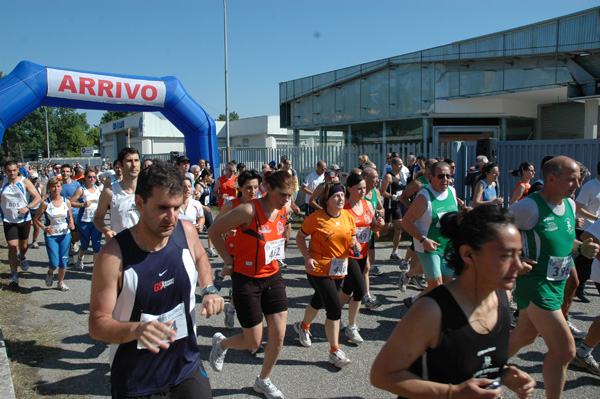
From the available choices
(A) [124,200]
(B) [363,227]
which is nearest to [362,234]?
(B) [363,227]

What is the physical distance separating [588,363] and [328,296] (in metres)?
2.43

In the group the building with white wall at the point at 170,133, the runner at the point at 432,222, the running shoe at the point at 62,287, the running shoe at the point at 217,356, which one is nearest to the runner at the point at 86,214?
the running shoe at the point at 62,287

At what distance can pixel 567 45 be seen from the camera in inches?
614

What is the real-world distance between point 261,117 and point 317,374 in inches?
1385

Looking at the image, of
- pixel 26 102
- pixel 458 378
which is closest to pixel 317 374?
pixel 458 378

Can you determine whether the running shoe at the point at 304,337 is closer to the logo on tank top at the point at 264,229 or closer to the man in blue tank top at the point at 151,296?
the logo on tank top at the point at 264,229

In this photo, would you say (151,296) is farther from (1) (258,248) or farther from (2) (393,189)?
(2) (393,189)

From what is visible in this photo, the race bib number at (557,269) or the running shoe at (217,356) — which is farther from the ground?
the race bib number at (557,269)

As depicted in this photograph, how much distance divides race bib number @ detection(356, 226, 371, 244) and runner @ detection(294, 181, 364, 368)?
0.48m

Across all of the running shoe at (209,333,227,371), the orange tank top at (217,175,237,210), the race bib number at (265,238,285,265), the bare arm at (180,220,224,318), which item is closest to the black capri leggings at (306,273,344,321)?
the race bib number at (265,238,285,265)

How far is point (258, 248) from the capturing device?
4.04 m

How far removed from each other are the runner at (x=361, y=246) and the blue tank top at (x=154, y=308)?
102 inches

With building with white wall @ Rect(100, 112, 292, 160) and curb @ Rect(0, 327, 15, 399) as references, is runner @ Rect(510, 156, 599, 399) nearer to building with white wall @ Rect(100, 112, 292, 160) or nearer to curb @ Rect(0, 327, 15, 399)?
curb @ Rect(0, 327, 15, 399)

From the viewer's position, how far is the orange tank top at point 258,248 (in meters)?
4.00
